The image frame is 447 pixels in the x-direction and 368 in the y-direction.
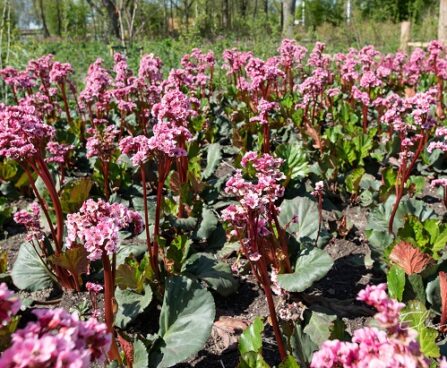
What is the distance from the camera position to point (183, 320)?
190cm

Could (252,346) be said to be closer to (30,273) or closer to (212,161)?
(30,273)

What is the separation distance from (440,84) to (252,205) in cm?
427


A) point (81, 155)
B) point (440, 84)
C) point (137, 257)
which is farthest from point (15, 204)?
point (440, 84)

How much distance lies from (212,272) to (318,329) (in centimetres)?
63

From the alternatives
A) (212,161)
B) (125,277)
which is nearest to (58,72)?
A: (212,161)

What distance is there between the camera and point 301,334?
167 centimetres

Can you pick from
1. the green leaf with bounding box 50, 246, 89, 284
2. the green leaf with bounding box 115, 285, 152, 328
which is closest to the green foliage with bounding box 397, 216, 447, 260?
the green leaf with bounding box 115, 285, 152, 328

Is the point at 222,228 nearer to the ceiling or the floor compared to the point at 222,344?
nearer to the ceiling

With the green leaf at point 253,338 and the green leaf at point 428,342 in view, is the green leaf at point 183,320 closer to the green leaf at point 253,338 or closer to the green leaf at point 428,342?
the green leaf at point 253,338

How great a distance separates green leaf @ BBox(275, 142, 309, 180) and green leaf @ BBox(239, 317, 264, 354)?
173 cm

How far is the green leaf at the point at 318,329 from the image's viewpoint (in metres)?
1.88

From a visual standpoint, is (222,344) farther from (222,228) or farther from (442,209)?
(442,209)

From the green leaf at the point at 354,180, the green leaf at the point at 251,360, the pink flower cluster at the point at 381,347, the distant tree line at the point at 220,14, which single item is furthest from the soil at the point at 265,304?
the distant tree line at the point at 220,14

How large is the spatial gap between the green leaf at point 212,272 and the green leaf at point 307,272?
270 millimetres
